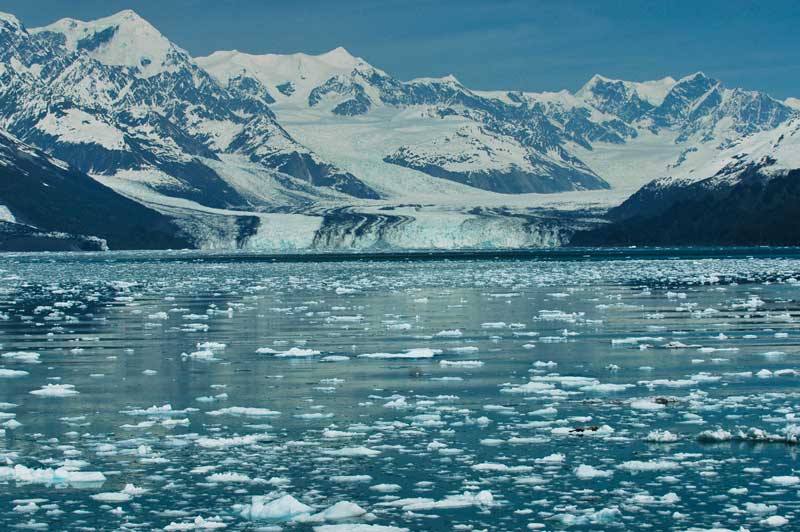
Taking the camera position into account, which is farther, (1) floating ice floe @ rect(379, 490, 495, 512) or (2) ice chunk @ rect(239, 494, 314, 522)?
(1) floating ice floe @ rect(379, 490, 495, 512)

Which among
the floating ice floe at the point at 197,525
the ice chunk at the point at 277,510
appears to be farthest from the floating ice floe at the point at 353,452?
the floating ice floe at the point at 197,525

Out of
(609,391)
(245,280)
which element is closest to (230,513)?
(609,391)

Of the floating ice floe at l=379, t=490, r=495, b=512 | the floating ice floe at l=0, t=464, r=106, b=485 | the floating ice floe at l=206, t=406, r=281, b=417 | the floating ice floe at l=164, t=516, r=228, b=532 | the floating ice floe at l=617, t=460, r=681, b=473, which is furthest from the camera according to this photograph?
the floating ice floe at l=206, t=406, r=281, b=417

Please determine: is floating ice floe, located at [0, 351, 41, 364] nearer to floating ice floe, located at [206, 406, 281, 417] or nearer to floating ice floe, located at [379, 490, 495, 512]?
floating ice floe, located at [206, 406, 281, 417]

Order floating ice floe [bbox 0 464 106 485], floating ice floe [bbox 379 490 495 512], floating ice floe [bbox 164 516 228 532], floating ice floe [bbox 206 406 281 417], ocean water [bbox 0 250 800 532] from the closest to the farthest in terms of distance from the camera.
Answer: floating ice floe [bbox 164 516 228 532] < ocean water [bbox 0 250 800 532] < floating ice floe [bbox 379 490 495 512] < floating ice floe [bbox 0 464 106 485] < floating ice floe [bbox 206 406 281 417]

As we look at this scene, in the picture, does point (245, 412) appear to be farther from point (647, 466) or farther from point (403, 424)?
point (647, 466)

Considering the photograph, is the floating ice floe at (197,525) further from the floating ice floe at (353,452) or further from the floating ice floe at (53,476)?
the floating ice floe at (353,452)

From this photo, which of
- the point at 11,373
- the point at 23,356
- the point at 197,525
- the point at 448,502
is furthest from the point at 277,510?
the point at 23,356

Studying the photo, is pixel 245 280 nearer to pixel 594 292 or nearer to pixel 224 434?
pixel 594 292

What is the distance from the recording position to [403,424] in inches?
726

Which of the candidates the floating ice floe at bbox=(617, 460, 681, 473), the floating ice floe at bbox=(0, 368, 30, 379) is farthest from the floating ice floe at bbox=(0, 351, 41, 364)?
the floating ice floe at bbox=(617, 460, 681, 473)

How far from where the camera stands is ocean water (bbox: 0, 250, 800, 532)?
1366cm

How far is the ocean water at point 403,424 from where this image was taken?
44.8ft

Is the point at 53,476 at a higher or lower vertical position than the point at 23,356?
lower
